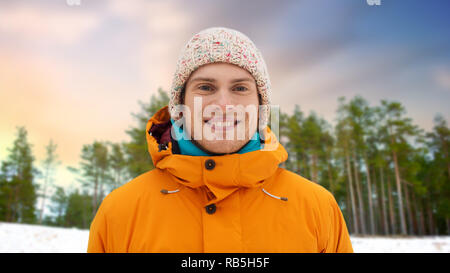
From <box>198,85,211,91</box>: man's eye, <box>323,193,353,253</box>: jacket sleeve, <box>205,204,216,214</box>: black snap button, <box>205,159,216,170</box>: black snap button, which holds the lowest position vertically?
<box>323,193,353,253</box>: jacket sleeve

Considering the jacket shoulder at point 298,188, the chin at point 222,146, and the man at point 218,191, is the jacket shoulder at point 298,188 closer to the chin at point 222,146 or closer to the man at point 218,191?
the man at point 218,191

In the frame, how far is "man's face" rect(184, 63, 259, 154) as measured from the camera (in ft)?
6.75

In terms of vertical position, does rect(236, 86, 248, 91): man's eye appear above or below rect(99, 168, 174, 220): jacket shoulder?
above

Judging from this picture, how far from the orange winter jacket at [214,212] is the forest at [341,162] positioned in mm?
19736

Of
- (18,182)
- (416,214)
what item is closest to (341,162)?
(416,214)

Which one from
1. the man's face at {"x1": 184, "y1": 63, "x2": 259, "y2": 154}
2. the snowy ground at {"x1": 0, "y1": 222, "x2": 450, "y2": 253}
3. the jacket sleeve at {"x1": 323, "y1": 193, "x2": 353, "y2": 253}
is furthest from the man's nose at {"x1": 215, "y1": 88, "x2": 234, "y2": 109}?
the snowy ground at {"x1": 0, "y1": 222, "x2": 450, "y2": 253}

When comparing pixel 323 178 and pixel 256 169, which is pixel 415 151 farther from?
pixel 256 169

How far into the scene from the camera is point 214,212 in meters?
1.80

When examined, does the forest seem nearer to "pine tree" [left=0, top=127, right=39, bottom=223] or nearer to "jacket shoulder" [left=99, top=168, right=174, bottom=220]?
"pine tree" [left=0, top=127, right=39, bottom=223]

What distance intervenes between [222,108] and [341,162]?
3168 cm

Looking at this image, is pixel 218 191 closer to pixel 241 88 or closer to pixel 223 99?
pixel 223 99

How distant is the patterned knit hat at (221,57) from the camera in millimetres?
2297
